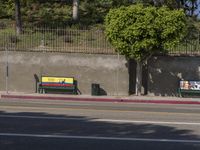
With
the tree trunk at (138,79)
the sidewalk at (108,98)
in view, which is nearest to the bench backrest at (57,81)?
the sidewalk at (108,98)

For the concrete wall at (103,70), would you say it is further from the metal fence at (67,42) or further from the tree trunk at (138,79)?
the tree trunk at (138,79)

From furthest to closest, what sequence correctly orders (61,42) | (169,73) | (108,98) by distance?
(61,42) < (169,73) < (108,98)

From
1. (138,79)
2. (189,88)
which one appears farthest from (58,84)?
(189,88)

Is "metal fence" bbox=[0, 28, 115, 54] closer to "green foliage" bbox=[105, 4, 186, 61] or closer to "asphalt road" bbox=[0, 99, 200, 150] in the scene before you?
"green foliage" bbox=[105, 4, 186, 61]

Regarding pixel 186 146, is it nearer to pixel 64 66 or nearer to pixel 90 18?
pixel 64 66

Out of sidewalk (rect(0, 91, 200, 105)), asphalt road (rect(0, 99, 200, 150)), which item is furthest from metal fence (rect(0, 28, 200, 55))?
asphalt road (rect(0, 99, 200, 150))

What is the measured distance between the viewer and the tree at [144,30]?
27.9 meters

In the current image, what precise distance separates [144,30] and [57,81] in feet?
17.2

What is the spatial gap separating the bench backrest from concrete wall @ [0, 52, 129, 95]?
466 millimetres

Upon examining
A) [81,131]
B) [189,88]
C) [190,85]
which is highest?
[190,85]

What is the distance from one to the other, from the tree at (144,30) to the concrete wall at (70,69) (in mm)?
1937

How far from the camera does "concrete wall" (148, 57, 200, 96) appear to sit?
3006 cm

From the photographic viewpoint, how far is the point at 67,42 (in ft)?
100

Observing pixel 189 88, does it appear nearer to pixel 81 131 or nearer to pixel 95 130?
pixel 95 130
